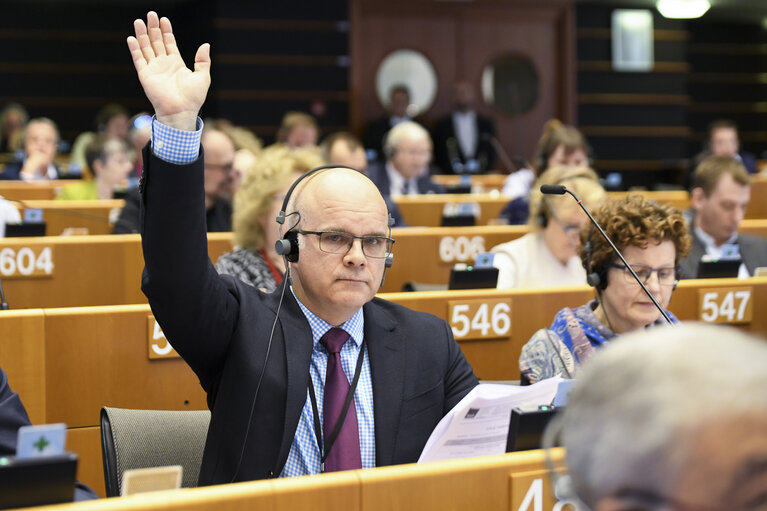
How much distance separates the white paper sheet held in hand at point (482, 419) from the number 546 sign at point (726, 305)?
66.0 inches

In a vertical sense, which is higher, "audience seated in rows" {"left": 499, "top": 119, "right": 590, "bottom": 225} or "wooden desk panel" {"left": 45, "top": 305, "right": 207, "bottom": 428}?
"audience seated in rows" {"left": 499, "top": 119, "right": 590, "bottom": 225}

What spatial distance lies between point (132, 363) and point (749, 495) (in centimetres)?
211

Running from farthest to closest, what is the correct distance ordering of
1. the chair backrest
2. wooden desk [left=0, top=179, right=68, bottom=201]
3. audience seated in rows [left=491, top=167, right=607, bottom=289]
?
wooden desk [left=0, top=179, right=68, bottom=201] < audience seated in rows [left=491, top=167, right=607, bottom=289] < the chair backrest

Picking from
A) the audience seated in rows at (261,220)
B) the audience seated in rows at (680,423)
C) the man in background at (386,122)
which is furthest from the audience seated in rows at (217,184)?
the man in background at (386,122)

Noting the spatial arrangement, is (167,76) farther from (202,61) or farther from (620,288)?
(620,288)

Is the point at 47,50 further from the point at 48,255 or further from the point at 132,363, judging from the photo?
the point at 132,363

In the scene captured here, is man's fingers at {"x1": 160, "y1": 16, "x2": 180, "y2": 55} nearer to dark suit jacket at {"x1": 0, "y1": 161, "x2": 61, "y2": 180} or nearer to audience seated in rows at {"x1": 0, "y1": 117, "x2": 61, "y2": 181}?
audience seated in rows at {"x1": 0, "y1": 117, "x2": 61, "y2": 181}

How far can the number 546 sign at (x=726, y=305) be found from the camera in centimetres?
301

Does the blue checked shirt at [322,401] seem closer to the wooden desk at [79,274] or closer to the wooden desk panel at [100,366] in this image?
the wooden desk panel at [100,366]

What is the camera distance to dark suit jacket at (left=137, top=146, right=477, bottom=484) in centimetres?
149

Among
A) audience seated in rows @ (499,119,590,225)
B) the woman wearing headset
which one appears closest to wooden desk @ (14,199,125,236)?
audience seated in rows @ (499,119,590,225)

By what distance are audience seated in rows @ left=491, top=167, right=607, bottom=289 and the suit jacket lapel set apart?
68.6 inches

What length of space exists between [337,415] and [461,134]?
8.55 meters

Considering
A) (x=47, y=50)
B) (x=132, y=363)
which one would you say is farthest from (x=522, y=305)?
(x=47, y=50)
